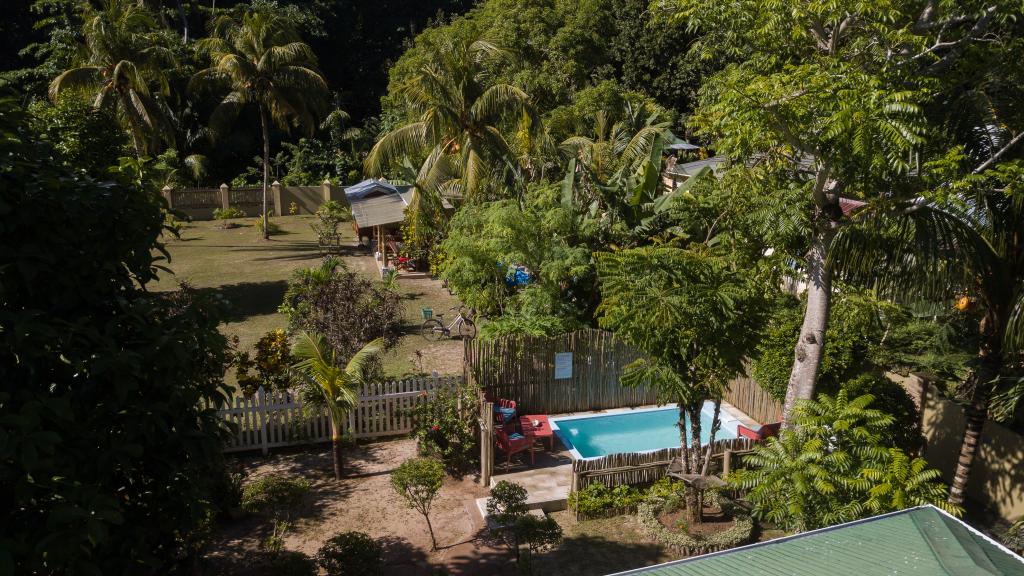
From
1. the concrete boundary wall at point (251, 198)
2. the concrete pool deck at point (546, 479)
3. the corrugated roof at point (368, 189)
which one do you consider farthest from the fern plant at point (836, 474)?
the concrete boundary wall at point (251, 198)

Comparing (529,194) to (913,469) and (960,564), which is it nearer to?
(913,469)

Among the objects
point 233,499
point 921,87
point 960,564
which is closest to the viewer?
point 960,564

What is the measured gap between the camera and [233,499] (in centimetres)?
959

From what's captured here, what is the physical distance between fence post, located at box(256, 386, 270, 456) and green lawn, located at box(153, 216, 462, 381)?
2.29 m

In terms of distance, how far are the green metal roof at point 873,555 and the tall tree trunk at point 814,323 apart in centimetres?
456

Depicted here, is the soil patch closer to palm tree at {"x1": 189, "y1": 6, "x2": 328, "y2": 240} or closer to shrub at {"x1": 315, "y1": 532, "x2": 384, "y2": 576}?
shrub at {"x1": 315, "y1": 532, "x2": 384, "y2": 576}

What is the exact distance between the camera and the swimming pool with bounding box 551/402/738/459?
1307 cm

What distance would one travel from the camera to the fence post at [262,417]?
11273 mm

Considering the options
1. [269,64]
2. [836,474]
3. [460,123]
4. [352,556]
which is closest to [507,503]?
[352,556]

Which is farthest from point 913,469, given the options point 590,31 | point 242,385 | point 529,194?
point 590,31

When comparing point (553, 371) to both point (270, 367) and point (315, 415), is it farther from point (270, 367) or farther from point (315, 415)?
point (270, 367)

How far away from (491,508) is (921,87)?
6.94m

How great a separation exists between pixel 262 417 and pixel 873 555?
9225 millimetres

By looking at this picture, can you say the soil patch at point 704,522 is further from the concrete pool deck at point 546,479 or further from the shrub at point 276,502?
the shrub at point 276,502
